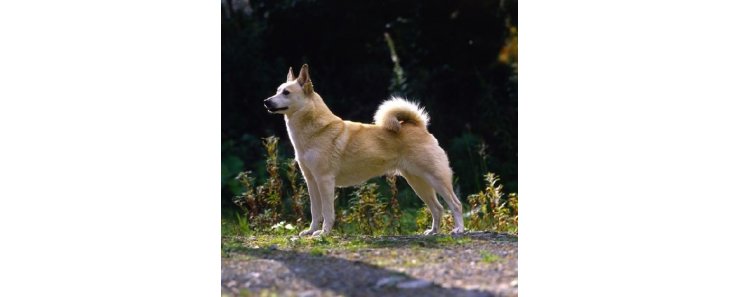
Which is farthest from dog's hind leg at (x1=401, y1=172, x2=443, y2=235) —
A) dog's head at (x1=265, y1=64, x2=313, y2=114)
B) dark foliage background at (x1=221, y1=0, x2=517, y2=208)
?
dark foliage background at (x1=221, y1=0, x2=517, y2=208)

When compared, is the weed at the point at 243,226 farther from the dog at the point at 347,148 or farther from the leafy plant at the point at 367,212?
the leafy plant at the point at 367,212

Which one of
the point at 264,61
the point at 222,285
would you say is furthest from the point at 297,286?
the point at 264,61

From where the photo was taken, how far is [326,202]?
223 inches

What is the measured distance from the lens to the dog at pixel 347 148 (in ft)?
18.7

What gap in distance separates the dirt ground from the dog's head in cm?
95

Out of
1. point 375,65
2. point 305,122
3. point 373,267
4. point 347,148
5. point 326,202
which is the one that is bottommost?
point 373,267

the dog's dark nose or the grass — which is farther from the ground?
the dog's dark nose

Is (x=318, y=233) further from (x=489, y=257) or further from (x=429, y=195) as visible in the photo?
(x=489, y=257)

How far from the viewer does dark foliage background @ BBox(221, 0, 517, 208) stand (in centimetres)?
840

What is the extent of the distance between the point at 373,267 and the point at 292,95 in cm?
Result: 180

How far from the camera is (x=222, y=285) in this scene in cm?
429

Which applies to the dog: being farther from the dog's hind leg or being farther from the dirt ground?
the dirt ground

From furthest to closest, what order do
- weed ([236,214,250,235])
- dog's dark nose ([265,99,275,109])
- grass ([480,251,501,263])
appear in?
weed ([236,214,250,235]) < dog's dark nose ([265,99,275,109]) < grass ([480,251,501,263])

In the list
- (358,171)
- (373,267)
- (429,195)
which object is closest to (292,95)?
(358,171)
